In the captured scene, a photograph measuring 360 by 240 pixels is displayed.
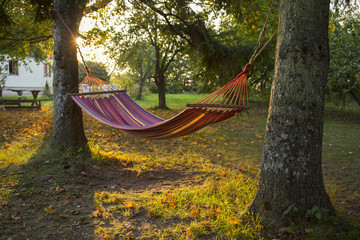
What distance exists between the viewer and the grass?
6.32 ft

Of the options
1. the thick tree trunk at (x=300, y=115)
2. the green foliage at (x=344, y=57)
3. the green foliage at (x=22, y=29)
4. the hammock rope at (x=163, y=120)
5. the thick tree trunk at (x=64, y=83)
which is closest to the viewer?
the thick tree trunk at (x=300, y=115)

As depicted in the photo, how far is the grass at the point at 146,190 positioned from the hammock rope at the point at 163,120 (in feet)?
1.76

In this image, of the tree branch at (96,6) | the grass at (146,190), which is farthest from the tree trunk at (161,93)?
the tree branch at (96,6)

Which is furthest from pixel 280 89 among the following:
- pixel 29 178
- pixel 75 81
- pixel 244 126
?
pixel 244 126

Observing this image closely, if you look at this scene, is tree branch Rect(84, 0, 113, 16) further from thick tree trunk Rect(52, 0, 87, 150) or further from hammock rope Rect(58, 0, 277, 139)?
hammock rope Rect(58, 0, 277, 139)

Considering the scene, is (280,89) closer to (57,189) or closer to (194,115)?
(194,115)

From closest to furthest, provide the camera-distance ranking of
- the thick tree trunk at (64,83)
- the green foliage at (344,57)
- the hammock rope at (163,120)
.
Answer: the hammock rope at (163,120), the thick tree trunk at (64,83), the green foliage at (344,57)

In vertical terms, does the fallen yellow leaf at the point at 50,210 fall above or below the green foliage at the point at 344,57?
below

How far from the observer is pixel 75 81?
3.69 m

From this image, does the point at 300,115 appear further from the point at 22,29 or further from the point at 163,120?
the point at 22,29

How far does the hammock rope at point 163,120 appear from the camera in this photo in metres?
2.51

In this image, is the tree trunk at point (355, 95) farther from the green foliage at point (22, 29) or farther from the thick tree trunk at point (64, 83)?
the green foliage at point (22, 29)

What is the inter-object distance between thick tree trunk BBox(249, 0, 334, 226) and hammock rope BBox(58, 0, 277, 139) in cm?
35

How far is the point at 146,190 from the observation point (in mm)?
2730
